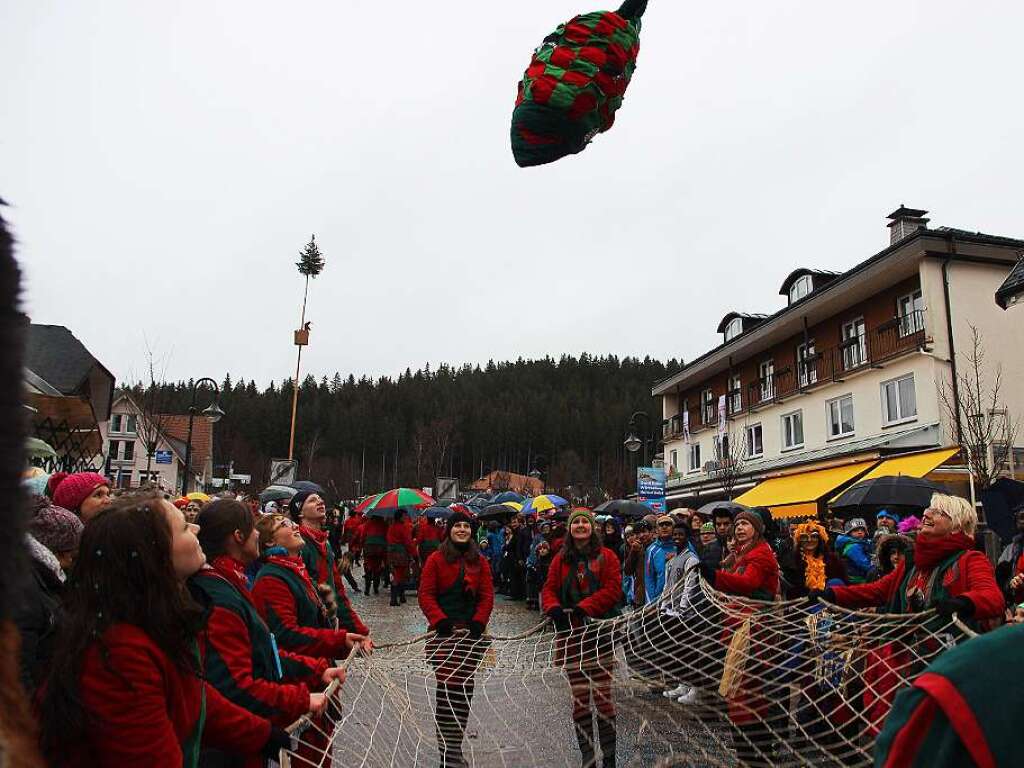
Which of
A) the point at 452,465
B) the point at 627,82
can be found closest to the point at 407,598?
the point at 627,82

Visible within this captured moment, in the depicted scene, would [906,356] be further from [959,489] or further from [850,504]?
[850,504]

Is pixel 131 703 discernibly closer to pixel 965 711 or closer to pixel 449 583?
pixel 965 711

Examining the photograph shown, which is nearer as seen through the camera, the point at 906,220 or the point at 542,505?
the point at 542,505

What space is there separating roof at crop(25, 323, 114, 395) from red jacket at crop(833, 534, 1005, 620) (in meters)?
17.7

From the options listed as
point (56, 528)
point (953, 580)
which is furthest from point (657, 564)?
point (56, 528)

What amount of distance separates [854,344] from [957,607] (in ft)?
72.1

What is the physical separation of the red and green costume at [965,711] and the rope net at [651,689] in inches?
110

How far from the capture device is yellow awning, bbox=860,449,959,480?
18031 millimetres

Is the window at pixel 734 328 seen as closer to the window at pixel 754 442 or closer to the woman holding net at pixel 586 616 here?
the window at pixel 754 442

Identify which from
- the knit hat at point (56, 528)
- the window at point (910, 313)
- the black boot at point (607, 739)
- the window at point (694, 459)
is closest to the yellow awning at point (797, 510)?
the window at point (910, 313)

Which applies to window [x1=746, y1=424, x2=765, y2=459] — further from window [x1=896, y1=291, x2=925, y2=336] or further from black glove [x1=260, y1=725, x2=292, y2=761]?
black glove [x1=260, y1=725, x2=292, y2=761]

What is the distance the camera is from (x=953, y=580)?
4184 mm

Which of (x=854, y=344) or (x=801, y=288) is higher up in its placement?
(x=801, y=288)

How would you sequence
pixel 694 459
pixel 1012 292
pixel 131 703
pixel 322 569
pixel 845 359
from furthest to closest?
pixel 694 459 → pixel 845 359 → pixel 1012 292 → pixel 322 569 → pixel 131 703
